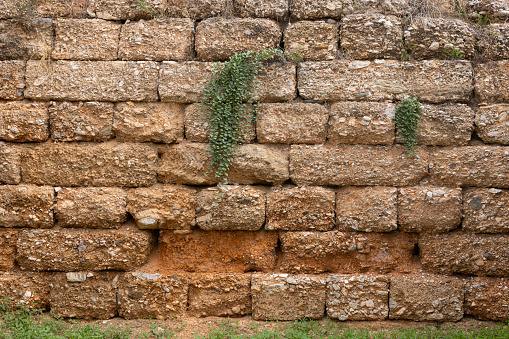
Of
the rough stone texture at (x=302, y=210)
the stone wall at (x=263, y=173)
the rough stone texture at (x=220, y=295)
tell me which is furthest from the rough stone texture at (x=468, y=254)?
the rough stone texture at (x=220, y=295)

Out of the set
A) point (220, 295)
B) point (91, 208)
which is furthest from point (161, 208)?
point (220, 295)

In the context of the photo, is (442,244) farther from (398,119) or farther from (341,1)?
(341,1)

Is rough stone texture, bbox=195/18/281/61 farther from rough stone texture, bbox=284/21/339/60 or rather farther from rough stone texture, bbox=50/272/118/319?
rough stone texture, bbox=50/272/118/319

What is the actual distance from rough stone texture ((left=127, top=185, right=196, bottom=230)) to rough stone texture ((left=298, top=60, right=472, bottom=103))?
63.3 inches

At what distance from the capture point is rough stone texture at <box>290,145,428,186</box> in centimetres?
373

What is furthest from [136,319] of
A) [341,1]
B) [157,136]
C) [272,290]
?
[341,1]

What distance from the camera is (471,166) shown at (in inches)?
146

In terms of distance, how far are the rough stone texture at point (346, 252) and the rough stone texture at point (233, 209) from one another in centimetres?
36

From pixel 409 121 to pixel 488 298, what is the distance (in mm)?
1837

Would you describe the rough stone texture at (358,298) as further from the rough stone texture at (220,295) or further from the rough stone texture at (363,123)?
the rough stone texture at (363,123)

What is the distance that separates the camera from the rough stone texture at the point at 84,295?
3740mm

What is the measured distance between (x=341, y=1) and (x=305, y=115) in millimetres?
1260

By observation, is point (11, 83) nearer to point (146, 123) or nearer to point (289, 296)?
point (146, 123)

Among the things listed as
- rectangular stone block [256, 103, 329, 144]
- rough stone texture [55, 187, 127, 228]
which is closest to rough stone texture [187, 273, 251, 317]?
rough stone texture [55, 187, 127, 228]
